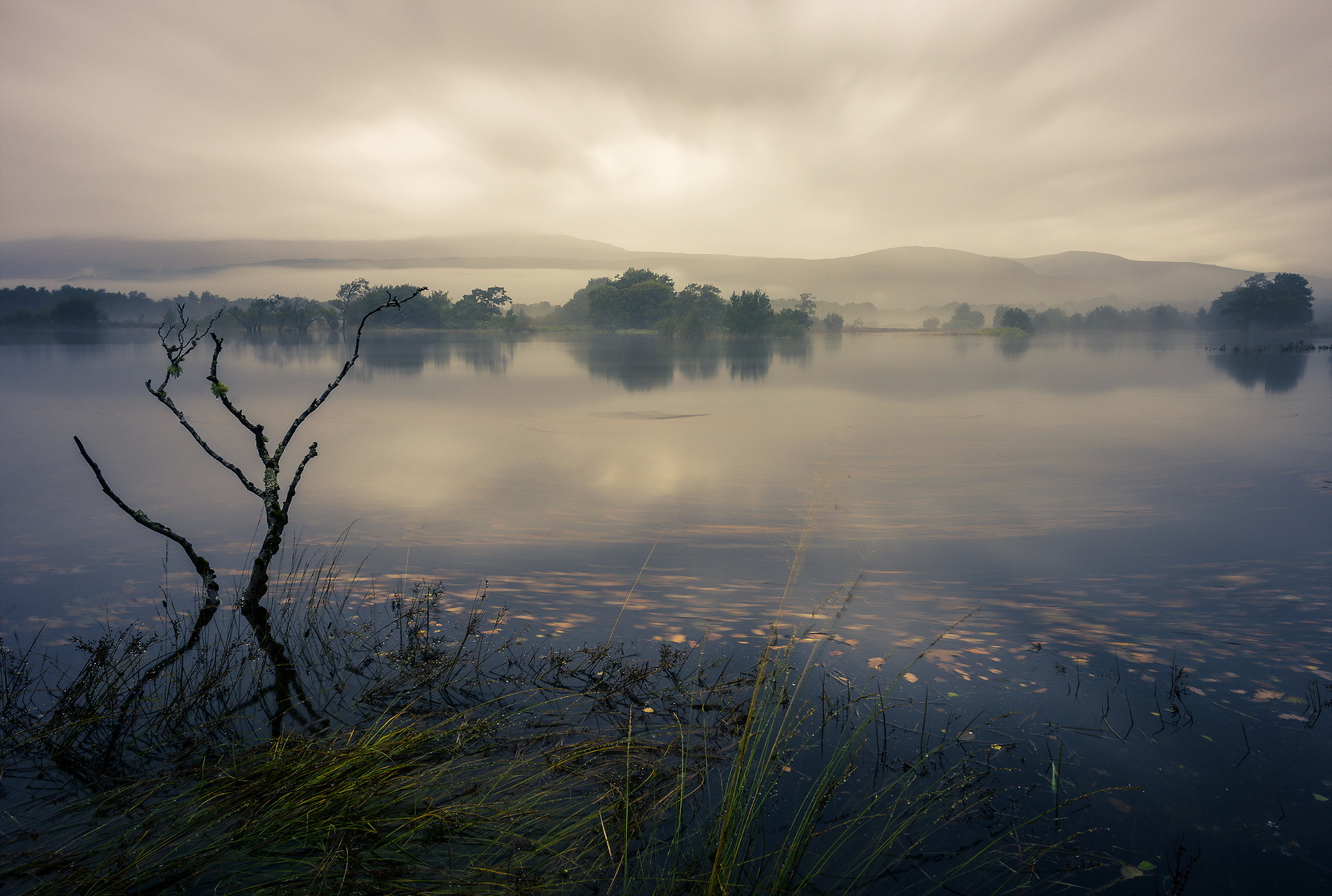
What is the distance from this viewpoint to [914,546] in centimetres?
1088

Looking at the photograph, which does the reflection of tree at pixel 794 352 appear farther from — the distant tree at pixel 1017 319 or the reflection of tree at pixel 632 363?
the distant tree at pixel 1017 319

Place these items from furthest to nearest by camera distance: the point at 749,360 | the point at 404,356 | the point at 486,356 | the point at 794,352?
1. the point at 794,352
2. the point at 486,356
3. the point at 404,356
4. the point at 749,360

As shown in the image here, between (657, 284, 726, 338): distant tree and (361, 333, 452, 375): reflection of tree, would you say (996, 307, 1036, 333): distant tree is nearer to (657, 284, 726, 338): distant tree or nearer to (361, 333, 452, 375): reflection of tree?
(657, 284, 726, 338): distant tree

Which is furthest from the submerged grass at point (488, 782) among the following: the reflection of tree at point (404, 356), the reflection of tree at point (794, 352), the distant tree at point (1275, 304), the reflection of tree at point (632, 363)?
the distant tree at point (1275, 304)

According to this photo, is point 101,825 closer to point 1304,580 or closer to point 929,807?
point 929,807

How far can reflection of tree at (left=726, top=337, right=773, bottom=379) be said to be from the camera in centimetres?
4788

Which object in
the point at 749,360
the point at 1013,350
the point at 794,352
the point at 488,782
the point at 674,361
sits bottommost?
the point at 488,782

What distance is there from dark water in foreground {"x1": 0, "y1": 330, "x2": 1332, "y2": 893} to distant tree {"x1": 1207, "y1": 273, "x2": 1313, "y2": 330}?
125 m

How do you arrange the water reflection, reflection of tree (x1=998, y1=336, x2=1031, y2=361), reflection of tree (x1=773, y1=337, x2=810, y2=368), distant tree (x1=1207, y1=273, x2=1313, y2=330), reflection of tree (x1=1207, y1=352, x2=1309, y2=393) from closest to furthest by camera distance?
reflection of tree (x1=1207, y1=352, x2=1309, y2=393) → the water reflection → reflection of tree (x1=773, y1=337, x2=810, y2=368) → reflection of tree (x1=998, y1=336, x2=1031, y2=361) → distant tree (x1=1207, y1=273, x2=1313, y2=330)

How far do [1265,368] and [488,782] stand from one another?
61.9 metres

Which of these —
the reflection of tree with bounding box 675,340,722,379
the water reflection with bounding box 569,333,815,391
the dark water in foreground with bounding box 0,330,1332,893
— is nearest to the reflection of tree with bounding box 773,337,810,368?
the water reflection with bounding box 569,333,815,391

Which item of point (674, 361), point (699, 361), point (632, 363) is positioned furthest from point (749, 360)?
point (632, 363)

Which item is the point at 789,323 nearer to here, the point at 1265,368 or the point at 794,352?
the point at 794,352

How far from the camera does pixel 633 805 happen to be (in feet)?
14.8
